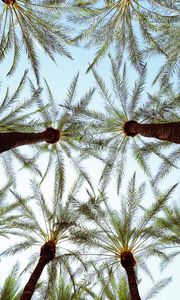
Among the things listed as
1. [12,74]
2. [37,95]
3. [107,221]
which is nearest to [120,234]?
[107,221]

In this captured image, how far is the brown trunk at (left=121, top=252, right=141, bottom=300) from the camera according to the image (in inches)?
471

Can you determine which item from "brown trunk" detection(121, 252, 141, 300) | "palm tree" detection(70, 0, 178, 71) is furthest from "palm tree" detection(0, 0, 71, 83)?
"brown trunk" detection(121, 252, 141, 300)

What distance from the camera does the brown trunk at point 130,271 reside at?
12.0m

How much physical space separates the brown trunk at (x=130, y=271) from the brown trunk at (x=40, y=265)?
8.03ft

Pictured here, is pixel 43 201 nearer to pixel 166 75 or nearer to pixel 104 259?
pixel 104 259

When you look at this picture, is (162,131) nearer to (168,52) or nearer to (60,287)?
(168,52)

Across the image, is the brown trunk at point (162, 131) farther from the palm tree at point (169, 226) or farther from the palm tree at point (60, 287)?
the palm tree at point (60, 287)

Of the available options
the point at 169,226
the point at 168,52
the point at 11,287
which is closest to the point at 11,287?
the point at 11,287

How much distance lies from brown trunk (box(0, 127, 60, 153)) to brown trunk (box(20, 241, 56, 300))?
145 inches

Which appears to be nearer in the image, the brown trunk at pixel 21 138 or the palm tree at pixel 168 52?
the brown trunk at pixel 21 138

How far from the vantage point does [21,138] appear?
1209cm

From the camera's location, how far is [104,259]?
1427 cm

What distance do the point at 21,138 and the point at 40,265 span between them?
413cm

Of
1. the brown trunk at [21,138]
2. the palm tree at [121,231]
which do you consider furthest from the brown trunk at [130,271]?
the brown trunk at [21,138]
